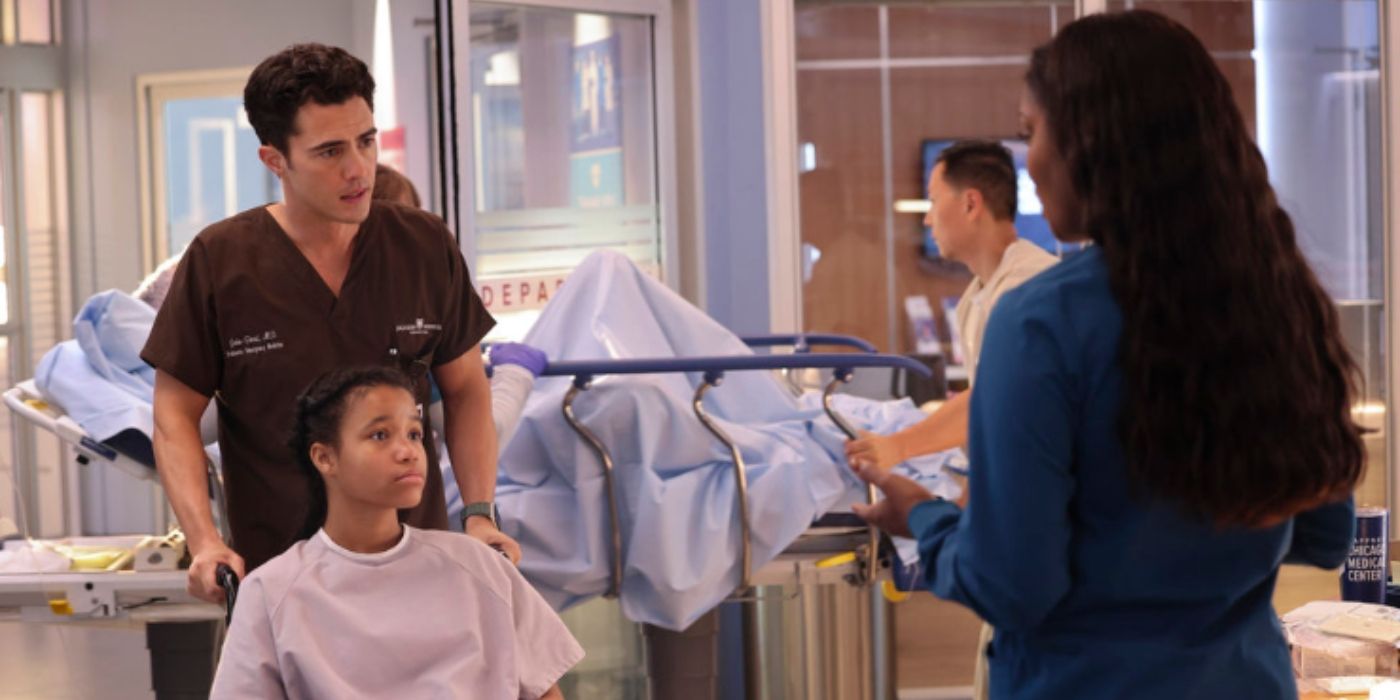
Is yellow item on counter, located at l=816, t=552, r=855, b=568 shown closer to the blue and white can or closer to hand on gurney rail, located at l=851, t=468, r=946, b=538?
the blue and white can

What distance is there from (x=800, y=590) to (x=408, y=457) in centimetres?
165

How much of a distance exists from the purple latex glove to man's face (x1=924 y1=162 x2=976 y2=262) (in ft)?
2.60

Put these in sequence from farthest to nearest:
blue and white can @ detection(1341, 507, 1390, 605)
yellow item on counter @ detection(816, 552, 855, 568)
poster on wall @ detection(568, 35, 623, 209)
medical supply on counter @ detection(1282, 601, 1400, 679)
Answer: poster on wall @ detection(568, 35, 623, 209) → yellow item on counter @ detection(816, 552, 855, 568) → blue and white can @ detection(1341, 507, 1390, 605) → medical supply on counter @ detection(1282, 601, 1400, 679)

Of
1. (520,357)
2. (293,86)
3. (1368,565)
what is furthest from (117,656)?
(1368,565)

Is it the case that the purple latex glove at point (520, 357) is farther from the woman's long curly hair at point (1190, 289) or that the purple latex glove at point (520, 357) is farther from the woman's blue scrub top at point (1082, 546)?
the woman's long curly hair at point (1190, 289)

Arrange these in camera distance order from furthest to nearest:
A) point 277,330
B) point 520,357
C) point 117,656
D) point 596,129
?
point 596,129, point 117,656, point 520,357, point 277,330

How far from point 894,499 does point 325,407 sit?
92 centimetres

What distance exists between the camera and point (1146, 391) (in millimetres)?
1367

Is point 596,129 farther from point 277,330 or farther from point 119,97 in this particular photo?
point 277,330

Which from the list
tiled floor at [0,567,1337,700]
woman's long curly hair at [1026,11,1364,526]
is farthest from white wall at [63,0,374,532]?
woman's long curly hair at [1026,11,1364,526]

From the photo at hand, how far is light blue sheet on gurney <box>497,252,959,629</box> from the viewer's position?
3.24 metres

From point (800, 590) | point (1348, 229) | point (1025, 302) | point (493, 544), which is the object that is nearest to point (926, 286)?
point (1348, 229)

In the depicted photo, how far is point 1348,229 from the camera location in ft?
20.1

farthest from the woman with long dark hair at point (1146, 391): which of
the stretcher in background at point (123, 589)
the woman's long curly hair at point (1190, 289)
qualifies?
the stretcher in background at point (123, 589)
